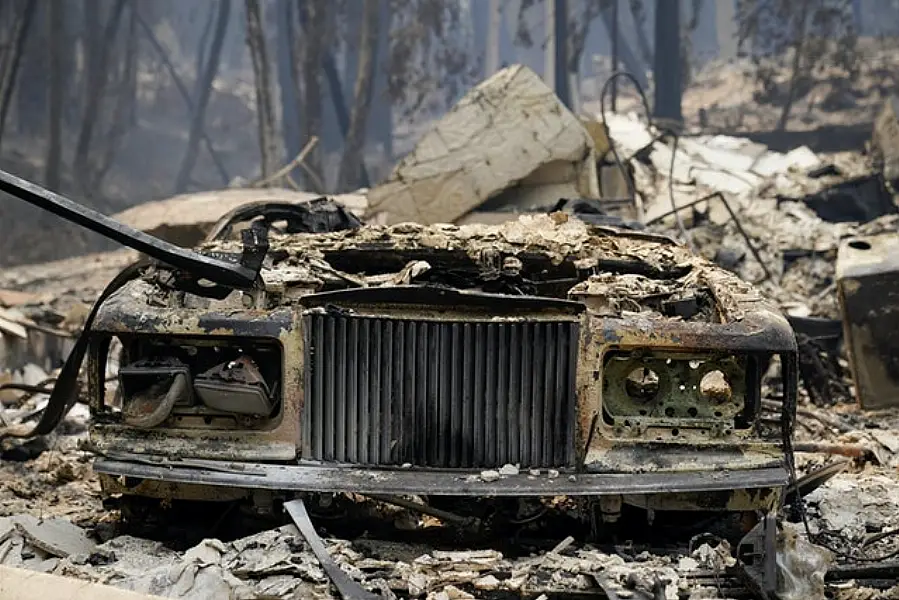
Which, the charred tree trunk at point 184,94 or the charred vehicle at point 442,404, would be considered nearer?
the charred vehicle at point 442,404

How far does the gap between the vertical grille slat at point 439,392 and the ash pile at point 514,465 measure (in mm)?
145

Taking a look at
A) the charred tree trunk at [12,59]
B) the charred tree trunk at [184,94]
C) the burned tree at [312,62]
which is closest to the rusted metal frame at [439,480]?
the charred tree trunk at [12,59]

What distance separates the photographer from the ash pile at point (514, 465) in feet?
11.6

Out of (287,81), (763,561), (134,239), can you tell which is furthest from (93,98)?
(763,561)

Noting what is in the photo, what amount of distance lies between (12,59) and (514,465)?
574 inches

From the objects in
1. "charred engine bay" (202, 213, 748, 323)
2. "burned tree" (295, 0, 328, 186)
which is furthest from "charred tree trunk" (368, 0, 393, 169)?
"charred engine bay" (202, 213, 748, 323)

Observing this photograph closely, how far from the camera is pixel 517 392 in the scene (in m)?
3.89

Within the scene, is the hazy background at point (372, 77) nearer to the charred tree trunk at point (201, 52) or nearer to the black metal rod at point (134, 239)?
the charred tree trunk at point (201, 52)

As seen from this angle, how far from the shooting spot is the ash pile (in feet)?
11.6

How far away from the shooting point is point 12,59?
1620cm

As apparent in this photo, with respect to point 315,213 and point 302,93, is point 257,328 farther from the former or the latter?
point 302,93

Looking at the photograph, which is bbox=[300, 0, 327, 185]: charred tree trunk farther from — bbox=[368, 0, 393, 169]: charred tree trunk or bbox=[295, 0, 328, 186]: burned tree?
bbox=[368, 0, 393, 169]: charred tree trunk

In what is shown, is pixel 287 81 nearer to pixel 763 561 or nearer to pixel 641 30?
pixel 641 30

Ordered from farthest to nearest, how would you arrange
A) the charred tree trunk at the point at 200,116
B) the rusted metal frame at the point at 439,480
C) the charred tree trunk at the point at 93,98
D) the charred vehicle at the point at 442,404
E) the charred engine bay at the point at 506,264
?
the charred tree trunk at the point at 200,116 < the charred tree trunk at the point at 93,98 < the charred engine bay at the point at 506,264 < the charred vehicle at the point at 442,404 < the rusted metal frame at the point at 439,480
